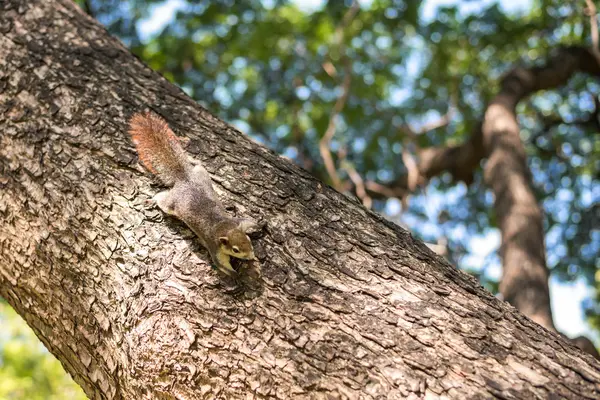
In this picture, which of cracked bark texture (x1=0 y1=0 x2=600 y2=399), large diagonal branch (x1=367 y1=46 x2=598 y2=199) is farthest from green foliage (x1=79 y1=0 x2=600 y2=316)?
cracked bark texture (x1=0 y1=0 x2=600 y2=399)

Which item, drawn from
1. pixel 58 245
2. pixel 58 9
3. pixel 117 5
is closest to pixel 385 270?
pixel 58 245

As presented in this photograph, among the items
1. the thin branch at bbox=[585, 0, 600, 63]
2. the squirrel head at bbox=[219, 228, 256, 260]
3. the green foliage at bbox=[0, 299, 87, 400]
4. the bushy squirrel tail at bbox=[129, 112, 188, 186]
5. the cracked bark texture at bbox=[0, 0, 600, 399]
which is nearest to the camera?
the cracked bark texture at bbox=[0, 0, 600, 399]

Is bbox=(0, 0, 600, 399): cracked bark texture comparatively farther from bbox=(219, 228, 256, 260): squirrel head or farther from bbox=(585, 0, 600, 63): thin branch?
bbox=(585, 0, 600, 63): thin branch

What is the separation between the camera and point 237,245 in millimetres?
1768

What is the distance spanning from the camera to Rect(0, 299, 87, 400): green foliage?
847 centimetres

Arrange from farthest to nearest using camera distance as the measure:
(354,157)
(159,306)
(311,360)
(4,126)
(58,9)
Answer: (354,157) → (58,9) → (4,126) → (159,306) → (311,360)

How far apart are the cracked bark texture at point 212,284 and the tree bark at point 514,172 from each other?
1.88 m

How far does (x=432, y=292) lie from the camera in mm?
1745

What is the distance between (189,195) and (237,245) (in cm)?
28

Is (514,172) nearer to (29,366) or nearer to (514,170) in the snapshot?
(514,170)

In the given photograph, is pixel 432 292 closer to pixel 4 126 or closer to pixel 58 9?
pixel 4 126

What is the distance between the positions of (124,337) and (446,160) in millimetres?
A: 4498

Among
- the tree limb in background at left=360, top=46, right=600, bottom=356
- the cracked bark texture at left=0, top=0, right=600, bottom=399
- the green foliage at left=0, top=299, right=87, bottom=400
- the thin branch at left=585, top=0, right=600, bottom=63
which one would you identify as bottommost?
the green foliage at left=0, top=299, right=87, bottom=400

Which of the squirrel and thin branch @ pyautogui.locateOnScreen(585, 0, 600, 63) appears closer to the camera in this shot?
the squirrel
